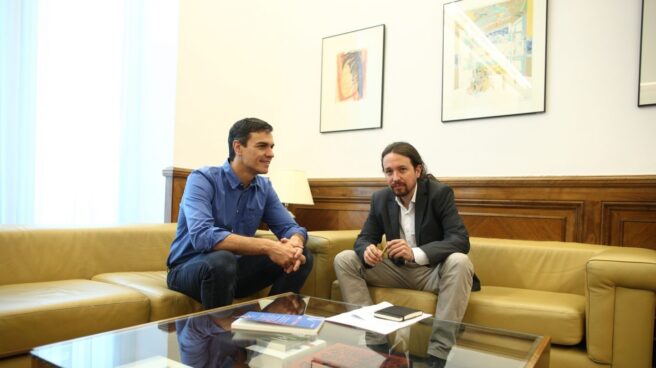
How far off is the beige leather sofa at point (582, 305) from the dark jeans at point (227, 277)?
44 cm

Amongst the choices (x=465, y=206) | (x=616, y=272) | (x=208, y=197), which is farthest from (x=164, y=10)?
(x=616, y=272)

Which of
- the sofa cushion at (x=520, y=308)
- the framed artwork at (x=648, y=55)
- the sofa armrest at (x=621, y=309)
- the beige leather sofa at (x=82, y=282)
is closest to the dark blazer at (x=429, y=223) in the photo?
the sofa cushion at (x=520, y=308)

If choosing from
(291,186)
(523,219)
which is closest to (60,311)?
(291,186)

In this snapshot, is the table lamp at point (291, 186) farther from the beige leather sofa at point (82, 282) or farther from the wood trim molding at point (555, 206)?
the beige leather sofa at point (82, 282)

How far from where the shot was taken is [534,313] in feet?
5.98

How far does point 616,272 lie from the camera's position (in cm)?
168

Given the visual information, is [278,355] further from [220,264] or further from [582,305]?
[582,305]

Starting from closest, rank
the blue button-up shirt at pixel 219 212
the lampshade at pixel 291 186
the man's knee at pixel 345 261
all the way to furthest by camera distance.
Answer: the blue button-up shirt at pixel 219 212 → the man's knee at pixel 345 261 → the lampshade at pixel 291 186

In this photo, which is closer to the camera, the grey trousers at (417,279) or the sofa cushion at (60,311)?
the sofa cushion at (60,311)

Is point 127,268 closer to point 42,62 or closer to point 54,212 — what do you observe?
point 54,212

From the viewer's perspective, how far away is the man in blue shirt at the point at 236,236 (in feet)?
6.16

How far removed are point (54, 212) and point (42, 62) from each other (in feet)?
3.06

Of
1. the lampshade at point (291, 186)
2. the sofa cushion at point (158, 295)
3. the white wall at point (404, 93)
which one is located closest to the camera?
the sofa cushion at point (158, 295)

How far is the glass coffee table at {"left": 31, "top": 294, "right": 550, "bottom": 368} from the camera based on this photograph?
1.14m
